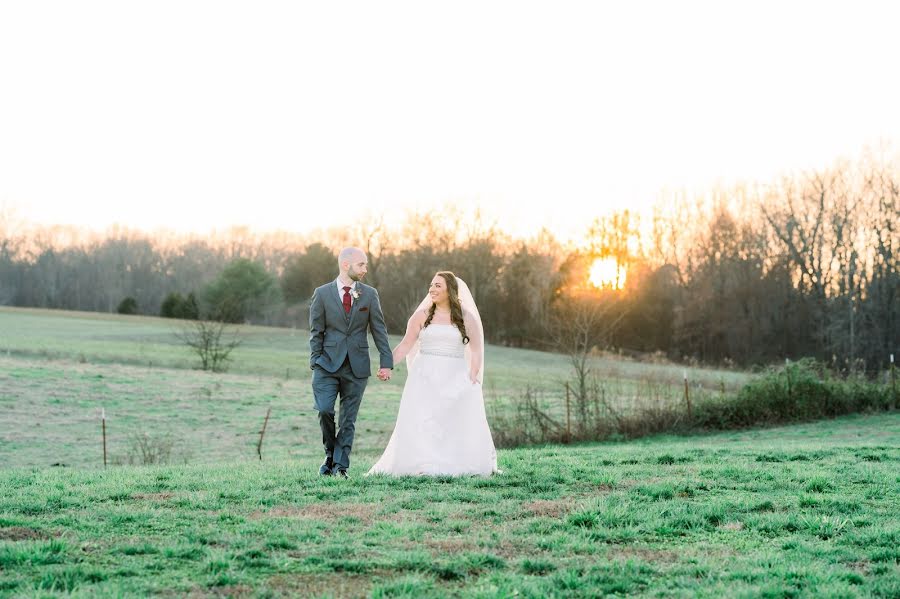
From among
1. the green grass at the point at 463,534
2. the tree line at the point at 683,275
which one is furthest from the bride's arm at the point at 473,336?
the tree line at the point at 683,275

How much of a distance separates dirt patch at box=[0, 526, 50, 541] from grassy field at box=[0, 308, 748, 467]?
1134 cm

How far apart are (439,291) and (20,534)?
5.17 meters

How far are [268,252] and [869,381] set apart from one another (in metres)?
77.4

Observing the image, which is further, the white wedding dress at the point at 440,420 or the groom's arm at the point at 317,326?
the groom's arm at the point at 317,326

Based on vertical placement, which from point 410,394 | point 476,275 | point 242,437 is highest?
point 476,275

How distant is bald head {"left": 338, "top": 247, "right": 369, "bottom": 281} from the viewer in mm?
9695

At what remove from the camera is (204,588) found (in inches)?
197

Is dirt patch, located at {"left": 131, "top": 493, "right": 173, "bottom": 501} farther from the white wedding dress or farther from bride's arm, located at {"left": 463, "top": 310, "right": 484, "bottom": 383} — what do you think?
bride's arm, located at {"left": 463, "top": 310, "right": 484, "bottom": 383}

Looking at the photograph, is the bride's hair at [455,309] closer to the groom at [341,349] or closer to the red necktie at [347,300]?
the groom at [341,349]

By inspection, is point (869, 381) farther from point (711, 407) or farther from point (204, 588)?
point (204, 588)

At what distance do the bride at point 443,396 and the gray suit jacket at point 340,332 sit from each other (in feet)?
1.38

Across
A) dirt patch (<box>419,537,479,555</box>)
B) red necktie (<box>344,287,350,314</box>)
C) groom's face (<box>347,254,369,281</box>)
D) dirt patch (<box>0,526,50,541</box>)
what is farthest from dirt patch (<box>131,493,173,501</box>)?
groom's face (<box>347,254,369,281</box>)

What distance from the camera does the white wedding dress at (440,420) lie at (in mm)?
9555

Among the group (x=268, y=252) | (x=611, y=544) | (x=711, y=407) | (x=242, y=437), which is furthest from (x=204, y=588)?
(x=268, y=252)
